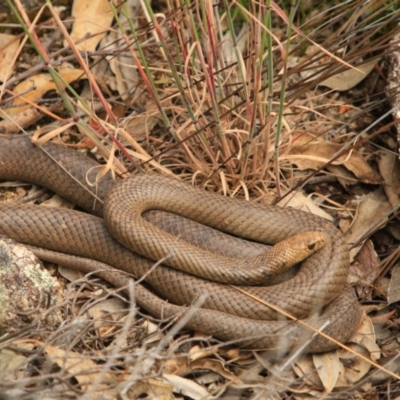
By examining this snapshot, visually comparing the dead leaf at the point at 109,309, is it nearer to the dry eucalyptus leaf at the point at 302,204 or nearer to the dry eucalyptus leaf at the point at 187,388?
the dry eucalyptus leaf at the point at 187,388

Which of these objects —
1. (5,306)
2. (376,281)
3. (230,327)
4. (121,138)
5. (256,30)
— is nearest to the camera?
(5,306)

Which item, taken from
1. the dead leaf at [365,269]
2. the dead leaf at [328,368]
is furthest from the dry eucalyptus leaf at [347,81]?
the dead leaf at [328,368]

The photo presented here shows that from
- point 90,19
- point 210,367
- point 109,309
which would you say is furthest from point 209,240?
point 90,19

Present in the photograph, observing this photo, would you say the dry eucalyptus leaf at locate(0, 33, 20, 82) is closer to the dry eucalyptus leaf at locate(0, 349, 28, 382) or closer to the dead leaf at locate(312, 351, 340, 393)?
the dry eucalyptus leaf at locate(0, 349, 28, 382)

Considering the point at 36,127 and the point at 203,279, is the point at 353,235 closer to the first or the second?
the point at 203,279

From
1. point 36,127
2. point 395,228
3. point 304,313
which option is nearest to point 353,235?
point 395,228

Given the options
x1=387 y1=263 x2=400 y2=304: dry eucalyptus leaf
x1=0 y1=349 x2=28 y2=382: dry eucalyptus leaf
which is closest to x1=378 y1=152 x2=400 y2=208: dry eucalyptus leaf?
x1=387 y1=263 x2=400 y2=304: dry eucalyptus leaf
